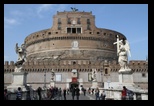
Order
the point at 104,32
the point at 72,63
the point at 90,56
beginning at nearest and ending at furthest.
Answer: the point at 72,63 → the point at 90,56 → the point at 104,32

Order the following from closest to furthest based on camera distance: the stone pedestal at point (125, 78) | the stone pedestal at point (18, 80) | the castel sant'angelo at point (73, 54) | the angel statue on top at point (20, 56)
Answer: the stone pedestal at point (125, 78)
the stone pedestal at point (18, 80)
the angel statue on top at point (20, 56)
the castel sant'angelo at point (73, 54)

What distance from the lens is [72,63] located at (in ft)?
133

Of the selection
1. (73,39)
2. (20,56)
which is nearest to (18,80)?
(20,56)

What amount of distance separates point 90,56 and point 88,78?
7663mm

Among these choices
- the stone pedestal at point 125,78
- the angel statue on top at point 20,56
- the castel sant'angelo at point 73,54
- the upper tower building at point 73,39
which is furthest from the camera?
the upper tower building at point 73,39

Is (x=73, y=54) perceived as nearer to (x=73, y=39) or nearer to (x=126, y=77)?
(x=73, y=39)

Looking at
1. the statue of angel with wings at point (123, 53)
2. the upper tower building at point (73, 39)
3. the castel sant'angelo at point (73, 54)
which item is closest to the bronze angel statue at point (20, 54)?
the statue of angel with wings at point (123, 53)

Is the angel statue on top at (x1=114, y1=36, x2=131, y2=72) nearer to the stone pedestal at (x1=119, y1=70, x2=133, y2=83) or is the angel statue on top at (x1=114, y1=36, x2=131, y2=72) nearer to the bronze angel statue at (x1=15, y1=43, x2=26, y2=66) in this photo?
the stone pedestal at (x1=119, y1=70, x2=133, y2=83)

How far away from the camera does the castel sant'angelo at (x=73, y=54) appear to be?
3806 centimetres

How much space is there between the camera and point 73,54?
147ft

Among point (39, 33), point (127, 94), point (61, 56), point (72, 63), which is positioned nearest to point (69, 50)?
point (61, 56)

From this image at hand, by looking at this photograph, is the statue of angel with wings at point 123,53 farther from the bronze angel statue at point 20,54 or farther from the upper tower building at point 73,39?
the upper tower building at point 73,39

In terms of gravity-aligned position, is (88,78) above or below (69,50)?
below
